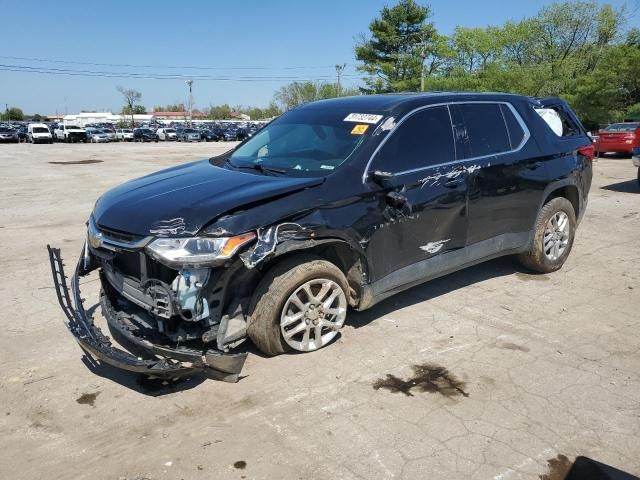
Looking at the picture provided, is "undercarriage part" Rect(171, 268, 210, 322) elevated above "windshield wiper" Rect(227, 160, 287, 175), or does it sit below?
below

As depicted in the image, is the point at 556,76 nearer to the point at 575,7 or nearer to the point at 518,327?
the point at 575,7

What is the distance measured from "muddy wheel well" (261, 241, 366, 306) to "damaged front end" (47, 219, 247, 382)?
748mm

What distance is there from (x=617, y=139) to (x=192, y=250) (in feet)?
67.0

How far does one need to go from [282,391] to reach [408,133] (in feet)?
7.17

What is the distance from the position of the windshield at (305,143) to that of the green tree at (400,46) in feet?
165

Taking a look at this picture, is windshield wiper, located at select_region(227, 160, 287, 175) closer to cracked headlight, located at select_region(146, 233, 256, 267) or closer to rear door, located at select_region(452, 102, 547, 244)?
cracked headlight, located at select_region(146, 233, 256, 267)

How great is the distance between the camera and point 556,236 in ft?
18.5

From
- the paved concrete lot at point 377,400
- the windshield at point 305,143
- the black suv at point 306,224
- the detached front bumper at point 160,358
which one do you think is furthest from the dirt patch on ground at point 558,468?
the windshield at point 305,143

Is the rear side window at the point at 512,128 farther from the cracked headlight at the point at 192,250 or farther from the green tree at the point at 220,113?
the green tree at the point at 220,113

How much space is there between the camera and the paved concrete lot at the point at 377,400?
2783mm

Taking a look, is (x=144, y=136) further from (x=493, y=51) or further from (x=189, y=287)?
(x=189, y=287)

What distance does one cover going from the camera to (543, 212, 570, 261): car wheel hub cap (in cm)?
551

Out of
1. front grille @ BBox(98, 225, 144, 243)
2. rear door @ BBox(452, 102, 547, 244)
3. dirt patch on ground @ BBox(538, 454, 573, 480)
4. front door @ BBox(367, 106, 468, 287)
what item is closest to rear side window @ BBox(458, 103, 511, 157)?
rear door @ BBox(452, 102, 547, 244)

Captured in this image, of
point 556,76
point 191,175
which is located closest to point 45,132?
point 556,76
